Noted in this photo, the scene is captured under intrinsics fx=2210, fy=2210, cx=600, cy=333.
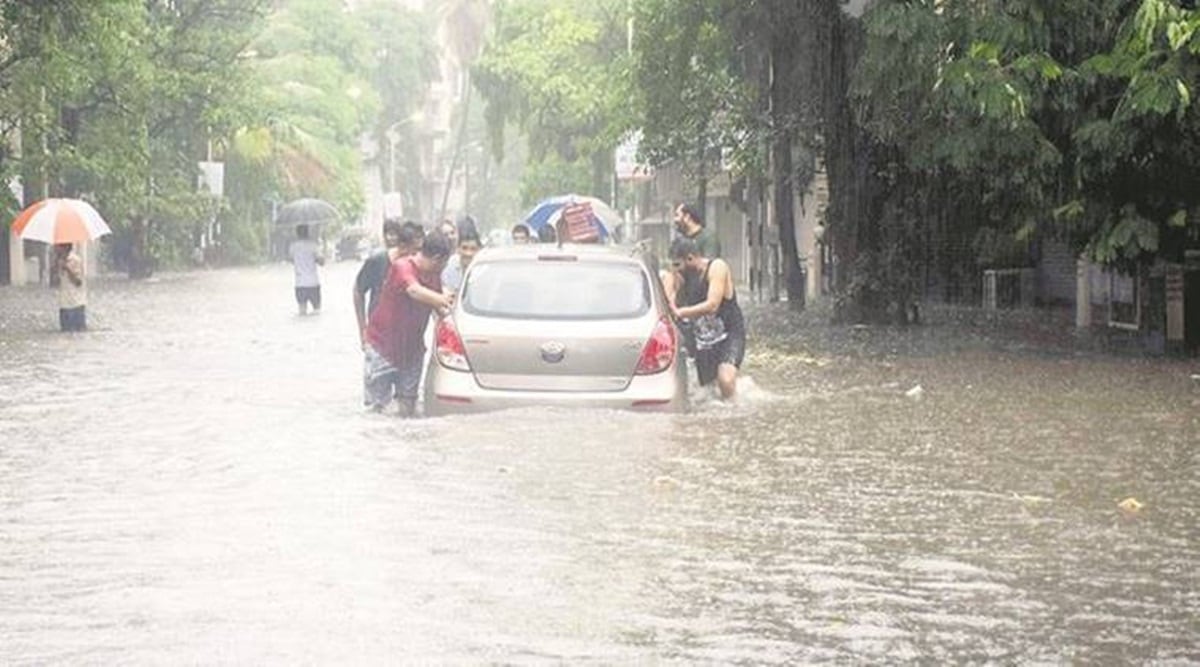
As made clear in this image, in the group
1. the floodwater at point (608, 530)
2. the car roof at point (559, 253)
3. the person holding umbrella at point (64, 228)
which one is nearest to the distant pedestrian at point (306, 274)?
the person holding umbrella at point (64, 228)

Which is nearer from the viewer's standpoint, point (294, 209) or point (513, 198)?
point (294, 209)

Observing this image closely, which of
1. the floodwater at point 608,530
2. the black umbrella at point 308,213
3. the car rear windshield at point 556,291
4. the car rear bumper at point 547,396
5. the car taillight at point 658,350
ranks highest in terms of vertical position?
the black umbrella at point 308,213

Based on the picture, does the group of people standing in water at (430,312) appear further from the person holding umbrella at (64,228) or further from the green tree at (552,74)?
the green tree at (552,74)

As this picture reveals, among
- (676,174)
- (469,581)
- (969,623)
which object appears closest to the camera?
(969,623)

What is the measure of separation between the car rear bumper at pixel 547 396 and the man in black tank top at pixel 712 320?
2.03 m

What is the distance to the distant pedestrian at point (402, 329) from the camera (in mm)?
16031

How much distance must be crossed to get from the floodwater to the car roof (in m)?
1.20

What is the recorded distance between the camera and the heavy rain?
28.0ft

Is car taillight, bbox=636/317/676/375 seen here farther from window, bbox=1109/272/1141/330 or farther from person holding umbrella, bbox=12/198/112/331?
person holding umbrella, bbox=12/198/112/331

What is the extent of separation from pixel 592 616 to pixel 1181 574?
9.44 feet

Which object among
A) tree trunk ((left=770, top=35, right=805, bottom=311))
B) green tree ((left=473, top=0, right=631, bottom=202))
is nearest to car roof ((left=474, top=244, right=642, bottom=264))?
tree trunk ((left=770, top=35, right=805, bottom=311))

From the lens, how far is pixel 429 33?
350ft

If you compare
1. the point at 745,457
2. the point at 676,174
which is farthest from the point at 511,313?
the point at 676,174

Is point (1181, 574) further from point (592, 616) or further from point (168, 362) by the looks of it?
point (168, 362)
